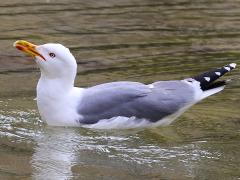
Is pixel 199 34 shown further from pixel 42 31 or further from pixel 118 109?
pixel 118 109

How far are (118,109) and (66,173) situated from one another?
1181mm

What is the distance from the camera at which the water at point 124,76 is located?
640 centimetres

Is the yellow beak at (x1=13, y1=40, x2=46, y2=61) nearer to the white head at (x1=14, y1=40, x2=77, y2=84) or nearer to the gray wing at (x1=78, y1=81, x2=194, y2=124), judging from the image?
the white head at (x1=14, y1=40, x2=77, y2=84)

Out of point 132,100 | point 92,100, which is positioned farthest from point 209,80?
point 92,100

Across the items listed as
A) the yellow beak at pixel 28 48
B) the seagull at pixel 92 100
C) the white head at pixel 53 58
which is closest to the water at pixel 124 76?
the seagull at pixel 92 100

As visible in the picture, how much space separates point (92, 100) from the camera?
23.5 feet

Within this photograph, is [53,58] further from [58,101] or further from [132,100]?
[132,100]

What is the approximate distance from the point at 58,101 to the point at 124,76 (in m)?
1.63

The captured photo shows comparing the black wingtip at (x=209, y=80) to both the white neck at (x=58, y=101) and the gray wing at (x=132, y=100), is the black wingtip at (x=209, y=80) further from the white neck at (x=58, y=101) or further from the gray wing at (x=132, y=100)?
the white neck at (x=58, y=101)

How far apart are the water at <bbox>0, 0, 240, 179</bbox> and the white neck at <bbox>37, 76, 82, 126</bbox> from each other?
0.09 m

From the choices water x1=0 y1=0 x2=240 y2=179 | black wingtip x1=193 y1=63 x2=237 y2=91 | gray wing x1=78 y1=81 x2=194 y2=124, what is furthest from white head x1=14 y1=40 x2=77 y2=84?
black wingtip x1=193 y1=63 x2=237 y2=91

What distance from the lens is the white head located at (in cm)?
723

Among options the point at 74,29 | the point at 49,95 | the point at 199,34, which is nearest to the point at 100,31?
the point at 74,29

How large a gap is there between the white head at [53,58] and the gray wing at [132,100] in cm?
25
